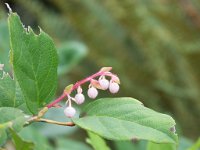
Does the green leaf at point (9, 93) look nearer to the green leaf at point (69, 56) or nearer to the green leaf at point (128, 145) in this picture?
the green leaf at point (128, 145)

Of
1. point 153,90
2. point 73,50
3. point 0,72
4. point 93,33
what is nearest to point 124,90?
point 153,90

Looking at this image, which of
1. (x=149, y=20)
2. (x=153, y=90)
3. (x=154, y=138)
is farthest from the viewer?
(x=153, y=90)

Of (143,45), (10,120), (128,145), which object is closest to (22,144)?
(10,120)

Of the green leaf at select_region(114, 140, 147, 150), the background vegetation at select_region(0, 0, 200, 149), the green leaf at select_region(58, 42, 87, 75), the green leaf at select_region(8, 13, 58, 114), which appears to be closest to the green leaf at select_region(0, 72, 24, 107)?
the green leaf at select_region(8, 13, 58, 114)

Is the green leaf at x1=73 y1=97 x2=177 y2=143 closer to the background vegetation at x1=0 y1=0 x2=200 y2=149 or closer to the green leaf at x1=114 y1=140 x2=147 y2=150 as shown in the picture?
the green leaf at x1=114 y1=140 x2=147 y2=150

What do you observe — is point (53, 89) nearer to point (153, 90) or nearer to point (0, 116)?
point (0, 116)

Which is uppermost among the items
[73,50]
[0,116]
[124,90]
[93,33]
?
[93,33]

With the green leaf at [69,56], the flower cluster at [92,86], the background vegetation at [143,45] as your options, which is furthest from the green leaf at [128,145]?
the background vegetation at [143,45]
